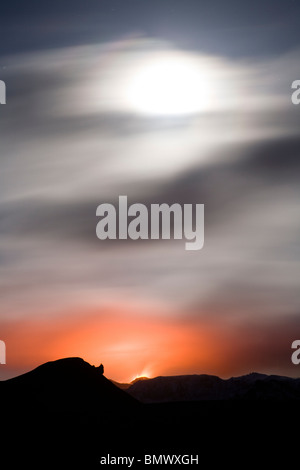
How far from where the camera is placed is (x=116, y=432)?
6132 inches

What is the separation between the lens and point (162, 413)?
188 m

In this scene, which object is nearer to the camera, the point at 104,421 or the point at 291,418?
the point at 104,421

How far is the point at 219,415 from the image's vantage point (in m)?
192

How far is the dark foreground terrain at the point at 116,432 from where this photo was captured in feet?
435

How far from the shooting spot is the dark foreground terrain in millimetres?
132500
